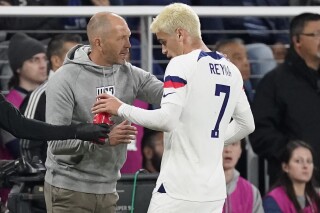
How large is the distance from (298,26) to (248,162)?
1.12 m

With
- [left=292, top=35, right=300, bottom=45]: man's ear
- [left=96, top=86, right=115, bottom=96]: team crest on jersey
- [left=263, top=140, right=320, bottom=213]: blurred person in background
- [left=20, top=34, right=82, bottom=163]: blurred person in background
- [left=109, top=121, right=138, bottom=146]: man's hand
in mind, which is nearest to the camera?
[left=109, top=121, right=138, bottom=146]: man's hand

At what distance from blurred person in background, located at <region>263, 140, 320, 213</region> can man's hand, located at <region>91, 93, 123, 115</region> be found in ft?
9.43

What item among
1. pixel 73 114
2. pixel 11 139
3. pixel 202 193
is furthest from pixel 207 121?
pixel 11 139

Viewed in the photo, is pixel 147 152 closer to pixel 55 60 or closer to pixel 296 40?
pixel 55 60

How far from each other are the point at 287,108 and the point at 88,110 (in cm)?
283

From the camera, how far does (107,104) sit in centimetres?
656

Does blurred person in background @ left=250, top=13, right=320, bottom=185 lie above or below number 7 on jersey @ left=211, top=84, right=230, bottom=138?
below

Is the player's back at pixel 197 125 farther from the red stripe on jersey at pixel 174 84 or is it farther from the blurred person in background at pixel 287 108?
the blurred person in background at pixel 287 108

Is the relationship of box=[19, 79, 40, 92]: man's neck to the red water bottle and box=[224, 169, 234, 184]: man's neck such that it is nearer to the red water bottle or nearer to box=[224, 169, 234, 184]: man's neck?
box=[224, 169, 234, 184]: man's neck

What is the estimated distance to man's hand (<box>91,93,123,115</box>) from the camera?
6551mm

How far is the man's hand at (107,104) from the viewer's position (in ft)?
21.5

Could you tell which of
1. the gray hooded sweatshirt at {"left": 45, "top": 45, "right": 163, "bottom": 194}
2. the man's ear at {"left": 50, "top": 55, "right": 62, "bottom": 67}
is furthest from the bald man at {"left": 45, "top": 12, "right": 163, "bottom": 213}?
the man's ear at {"left": 50, "top": 55, "right": 62, "bottom": 67}

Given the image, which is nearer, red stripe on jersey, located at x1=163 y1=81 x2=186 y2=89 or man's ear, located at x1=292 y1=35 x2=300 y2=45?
red stripe on jersey, located at x1=163 y1=81 x2=186 y2=89

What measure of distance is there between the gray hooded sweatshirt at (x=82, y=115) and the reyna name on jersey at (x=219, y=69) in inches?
28.6
